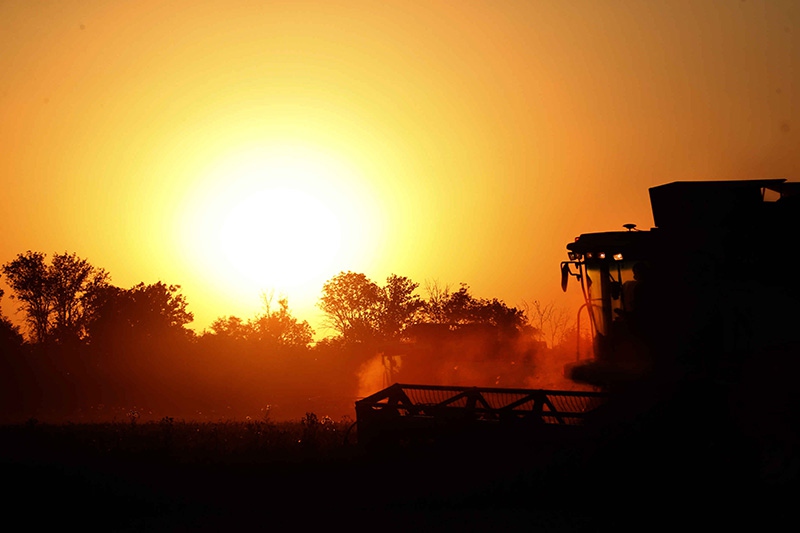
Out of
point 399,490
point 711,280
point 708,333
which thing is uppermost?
point 711,280

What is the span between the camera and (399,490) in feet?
40.0

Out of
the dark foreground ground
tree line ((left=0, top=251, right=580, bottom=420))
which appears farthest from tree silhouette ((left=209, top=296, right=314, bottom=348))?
the dark foreground ground

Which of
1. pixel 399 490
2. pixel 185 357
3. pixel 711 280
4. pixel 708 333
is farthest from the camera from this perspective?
pixel 185 357

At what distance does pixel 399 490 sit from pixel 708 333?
5572mm

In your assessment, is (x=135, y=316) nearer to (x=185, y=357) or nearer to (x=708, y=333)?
(x=185, y=357)

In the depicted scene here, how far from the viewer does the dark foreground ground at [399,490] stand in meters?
9.76

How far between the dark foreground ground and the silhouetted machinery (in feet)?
1.65

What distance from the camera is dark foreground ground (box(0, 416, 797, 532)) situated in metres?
9.76

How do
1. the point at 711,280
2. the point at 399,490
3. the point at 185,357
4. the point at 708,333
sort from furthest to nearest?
the point at 185,357
the point at 399,490
the point at 711,280
the point at 708,333

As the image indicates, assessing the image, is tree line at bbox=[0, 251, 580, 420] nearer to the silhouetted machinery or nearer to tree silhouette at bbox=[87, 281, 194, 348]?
tree silhouette at bbox=[87, 281, 194, 348]

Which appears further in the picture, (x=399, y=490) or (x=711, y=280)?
(x=399, y=490)

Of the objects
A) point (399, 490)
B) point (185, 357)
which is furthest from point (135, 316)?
point (399, 490)

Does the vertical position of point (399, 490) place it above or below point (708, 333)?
below

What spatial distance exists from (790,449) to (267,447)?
11.0 m
